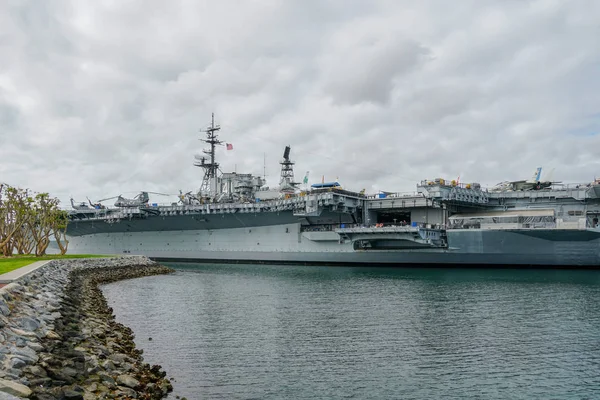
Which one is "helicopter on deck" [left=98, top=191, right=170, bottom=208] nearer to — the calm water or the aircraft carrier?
the aircraft carrier

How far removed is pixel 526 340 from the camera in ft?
37.3

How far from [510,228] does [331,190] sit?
1089 cm

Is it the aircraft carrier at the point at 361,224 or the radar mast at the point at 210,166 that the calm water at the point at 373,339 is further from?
the radar mast at the point at 210,166

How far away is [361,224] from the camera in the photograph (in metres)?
32.6

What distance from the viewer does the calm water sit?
852cm

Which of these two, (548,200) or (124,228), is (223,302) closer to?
(548,200)

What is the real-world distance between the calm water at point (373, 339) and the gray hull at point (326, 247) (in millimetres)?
5378

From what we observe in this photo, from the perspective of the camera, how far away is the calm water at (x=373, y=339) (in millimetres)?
8516

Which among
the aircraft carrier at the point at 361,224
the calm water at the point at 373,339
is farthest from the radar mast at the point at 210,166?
the calm water at the point at 373,339

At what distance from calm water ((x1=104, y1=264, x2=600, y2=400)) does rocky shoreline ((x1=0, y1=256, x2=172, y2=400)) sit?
1.96ft

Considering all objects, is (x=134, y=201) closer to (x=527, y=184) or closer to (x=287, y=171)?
(x=287, y=171)

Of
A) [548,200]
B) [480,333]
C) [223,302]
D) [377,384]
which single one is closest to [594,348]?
[480,333]

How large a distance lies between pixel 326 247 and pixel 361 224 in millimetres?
2992

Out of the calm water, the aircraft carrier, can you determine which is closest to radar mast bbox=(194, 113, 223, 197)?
the aircraft carrier
